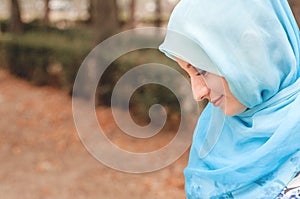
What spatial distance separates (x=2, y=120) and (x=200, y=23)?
6.69 m

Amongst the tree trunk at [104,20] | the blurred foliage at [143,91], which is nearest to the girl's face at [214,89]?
the blurred foliage at [143,91]

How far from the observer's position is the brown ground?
454 cm

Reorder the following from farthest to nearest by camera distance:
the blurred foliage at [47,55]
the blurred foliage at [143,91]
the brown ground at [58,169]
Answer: the blurred foliage at [47,55] → the blurred foliage at [143,91] → the brown ground at [58,169]

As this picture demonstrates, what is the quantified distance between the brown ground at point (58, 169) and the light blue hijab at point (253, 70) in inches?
133

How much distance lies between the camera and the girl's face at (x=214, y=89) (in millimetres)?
986

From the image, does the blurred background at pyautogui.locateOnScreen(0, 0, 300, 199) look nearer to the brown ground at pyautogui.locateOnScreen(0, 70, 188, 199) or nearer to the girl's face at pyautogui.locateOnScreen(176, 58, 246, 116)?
the brown ground at pyautogui.locateOnScreen(0, 70, 188, 199)

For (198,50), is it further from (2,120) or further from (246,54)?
(2,120)

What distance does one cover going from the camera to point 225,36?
3.03 ft

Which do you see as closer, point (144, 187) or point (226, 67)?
point (226, 67)

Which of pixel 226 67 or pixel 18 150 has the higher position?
pixel 226 67

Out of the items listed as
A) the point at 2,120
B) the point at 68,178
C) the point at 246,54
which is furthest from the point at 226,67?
the point at 2,120

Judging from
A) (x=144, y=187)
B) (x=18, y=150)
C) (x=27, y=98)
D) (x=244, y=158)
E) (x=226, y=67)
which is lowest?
(x=27, y=98)

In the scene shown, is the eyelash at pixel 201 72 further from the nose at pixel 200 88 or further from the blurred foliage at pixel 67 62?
the blurred foliage at pixel 67 62

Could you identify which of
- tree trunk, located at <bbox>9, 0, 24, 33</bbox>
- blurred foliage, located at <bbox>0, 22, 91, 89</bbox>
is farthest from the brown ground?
tree trunk, located at <bbox>9, 0, 24, 33</bbox>
